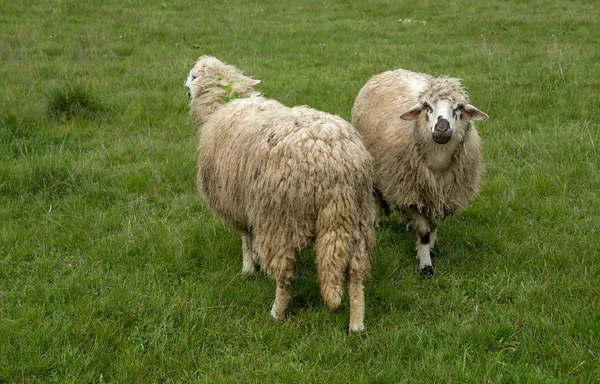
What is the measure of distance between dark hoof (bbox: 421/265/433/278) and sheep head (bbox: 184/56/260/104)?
2.09 metres

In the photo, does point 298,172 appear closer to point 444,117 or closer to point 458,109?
point 444,117

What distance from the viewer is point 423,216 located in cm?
480

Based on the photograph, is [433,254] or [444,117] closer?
[444,117]

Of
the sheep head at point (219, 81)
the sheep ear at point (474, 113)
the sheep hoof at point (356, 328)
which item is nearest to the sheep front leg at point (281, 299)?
the sheep hoof at point (356, 328)

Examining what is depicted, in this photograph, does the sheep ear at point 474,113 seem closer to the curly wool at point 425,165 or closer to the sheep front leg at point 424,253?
the curly wool at point 425,165

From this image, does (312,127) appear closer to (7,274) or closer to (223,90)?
→ (223,90)

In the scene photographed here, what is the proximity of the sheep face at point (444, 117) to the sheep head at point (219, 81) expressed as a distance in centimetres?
149

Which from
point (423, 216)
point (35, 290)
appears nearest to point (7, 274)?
point (35, 290)

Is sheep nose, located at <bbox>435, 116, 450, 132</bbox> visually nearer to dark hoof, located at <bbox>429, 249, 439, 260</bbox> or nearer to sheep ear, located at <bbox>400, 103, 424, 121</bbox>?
sheep ear, located at <bbox>400, 103, 424, 121</bbox>

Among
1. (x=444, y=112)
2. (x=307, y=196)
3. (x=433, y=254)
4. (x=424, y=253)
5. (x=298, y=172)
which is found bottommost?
(x=433, y=254)

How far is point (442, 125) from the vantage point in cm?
421

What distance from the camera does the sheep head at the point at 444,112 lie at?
4.25m

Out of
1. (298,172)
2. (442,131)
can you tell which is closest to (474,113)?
(442,131)

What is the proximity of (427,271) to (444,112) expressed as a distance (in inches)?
48.5
